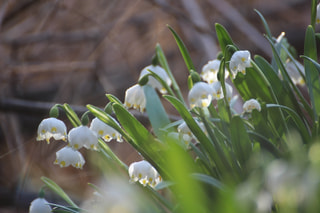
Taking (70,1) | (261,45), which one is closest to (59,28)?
(70,1)

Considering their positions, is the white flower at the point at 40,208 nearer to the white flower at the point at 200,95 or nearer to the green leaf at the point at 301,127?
the white flower at the point at 200,95

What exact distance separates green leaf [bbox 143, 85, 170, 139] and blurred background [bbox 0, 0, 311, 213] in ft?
3.68

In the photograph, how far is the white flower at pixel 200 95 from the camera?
2.37 feet

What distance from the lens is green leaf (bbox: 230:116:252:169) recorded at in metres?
0.70

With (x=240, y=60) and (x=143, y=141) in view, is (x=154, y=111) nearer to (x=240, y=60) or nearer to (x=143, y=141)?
(x=143, y=141)

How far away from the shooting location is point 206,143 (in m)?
0.74

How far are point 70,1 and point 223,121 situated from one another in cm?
268

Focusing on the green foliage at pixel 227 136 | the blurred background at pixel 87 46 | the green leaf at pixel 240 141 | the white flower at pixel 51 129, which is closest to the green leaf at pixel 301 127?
the green foliage at pixel 227 136

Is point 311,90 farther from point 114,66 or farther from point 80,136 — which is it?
point 114,66

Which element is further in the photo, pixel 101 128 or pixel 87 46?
pixel 87 46

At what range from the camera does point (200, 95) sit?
28.5 inches

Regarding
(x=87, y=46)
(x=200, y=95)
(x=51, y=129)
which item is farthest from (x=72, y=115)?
(x=87, y=46)

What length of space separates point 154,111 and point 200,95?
0.25 metres

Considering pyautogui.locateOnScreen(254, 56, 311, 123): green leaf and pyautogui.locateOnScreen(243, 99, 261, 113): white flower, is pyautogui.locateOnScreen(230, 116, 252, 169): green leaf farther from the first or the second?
pyautogui.locateOnScreen(254, 56, 311, 123): green leaf
